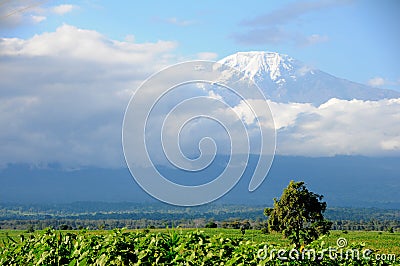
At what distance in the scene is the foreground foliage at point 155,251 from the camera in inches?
162

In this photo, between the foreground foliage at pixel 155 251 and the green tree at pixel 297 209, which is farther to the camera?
the green tree at pixel 297 209

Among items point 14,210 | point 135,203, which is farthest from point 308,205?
point 14,210

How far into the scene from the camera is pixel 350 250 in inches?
182

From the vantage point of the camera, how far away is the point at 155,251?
4.23 meters

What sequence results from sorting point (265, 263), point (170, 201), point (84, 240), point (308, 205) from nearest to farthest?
point (265, 263) < point (84, 240) < point (170, 201) < point (308, 205)

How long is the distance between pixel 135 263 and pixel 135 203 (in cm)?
11046

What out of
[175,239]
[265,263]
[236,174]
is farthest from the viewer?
[236,174]

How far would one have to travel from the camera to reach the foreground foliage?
412cm

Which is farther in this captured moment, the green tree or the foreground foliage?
the green tree

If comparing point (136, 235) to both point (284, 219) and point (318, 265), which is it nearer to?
point (318, 265)

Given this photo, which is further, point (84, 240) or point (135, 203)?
point (135, 203)

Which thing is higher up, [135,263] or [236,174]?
[236,174]

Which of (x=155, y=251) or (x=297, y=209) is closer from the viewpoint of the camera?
(x=155, y=251)

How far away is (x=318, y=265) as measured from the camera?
4.39 metres
